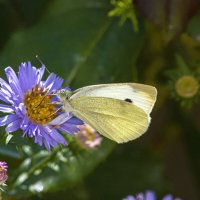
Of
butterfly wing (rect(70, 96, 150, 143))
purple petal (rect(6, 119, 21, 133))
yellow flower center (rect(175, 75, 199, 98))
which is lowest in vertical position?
yellow flower center (rect(175, 75, 199, 98))

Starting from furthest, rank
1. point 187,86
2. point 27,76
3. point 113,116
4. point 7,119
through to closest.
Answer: point 187,86
point 113,116
point 27,76
point 7,119

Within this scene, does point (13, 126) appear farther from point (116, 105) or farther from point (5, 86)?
point (116, 105)

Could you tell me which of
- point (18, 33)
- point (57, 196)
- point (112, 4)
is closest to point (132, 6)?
point (112, 4)

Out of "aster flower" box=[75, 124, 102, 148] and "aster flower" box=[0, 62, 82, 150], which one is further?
"aster flower" box=[75, 124, 102, 148]

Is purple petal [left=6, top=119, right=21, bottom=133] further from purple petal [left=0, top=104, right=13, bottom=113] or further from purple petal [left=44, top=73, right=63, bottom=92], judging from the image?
purple petal [left=44, top=73, right=63, bottom=92]

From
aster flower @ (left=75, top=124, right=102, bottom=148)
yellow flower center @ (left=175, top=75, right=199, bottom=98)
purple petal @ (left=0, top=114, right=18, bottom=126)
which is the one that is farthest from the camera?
yellow flower center @ (left=175, top=75, right=199, bottom=98)

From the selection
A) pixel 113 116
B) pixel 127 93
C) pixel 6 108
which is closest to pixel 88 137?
pixel 113 116

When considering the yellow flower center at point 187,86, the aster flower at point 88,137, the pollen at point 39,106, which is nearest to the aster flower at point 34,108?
the pollen at point 39,106

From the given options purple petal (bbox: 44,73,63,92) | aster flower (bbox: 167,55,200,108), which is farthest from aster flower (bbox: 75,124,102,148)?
aster flower (bbox: 167,55,200,108)
